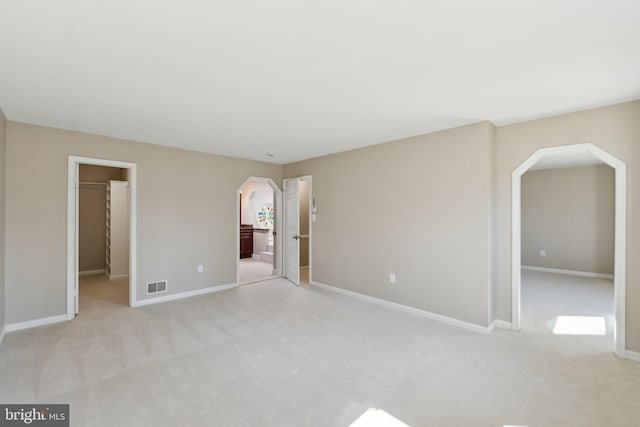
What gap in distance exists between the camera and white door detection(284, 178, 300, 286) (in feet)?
17.8

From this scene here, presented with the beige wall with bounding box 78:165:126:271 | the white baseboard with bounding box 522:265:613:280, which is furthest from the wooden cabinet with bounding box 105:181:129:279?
the white baseboard with bounding box 522:265:613:280

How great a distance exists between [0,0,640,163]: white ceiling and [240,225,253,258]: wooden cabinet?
17.7ft

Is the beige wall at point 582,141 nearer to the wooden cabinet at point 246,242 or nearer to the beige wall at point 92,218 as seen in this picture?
the wooden cabinet at point 246,242

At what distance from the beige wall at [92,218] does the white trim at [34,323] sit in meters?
3.02

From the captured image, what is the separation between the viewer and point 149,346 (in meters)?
2.83

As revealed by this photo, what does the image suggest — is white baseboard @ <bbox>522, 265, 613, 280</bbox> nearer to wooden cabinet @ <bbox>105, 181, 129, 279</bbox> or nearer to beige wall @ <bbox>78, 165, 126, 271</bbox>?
wooden cabinet @ <bbox>105, 181, 129, 279</bbox>

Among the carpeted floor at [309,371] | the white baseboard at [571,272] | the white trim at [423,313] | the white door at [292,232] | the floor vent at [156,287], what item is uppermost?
the white door at [292,232]

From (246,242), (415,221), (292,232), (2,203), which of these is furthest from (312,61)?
(246,242)

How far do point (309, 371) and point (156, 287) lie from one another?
3.03m

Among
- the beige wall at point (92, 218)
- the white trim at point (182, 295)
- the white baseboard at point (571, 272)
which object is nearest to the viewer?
the white trim at point (182, 295)

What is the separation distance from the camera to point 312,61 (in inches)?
77.9

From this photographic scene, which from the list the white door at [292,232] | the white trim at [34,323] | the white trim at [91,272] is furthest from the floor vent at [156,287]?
the white trim at [91,272]

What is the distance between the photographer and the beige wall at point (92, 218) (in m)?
5.95

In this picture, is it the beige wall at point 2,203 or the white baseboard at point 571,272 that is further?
the white baseboard at point 571,272
